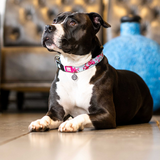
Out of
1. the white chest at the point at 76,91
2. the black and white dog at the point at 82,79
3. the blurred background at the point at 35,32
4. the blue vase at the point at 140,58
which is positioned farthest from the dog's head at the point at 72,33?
the blurred background at the point at 35,32

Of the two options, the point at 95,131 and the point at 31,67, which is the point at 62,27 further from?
the point at 31,67

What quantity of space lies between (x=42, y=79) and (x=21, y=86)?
235 millimetres

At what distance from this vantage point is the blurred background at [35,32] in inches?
129

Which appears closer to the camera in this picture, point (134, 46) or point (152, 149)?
point (152, 149)

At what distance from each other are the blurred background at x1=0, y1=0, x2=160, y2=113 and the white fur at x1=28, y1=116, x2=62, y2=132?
1.60 meters

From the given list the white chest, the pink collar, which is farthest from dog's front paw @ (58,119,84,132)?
the pink collar

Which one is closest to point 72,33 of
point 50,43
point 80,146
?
point 50,43

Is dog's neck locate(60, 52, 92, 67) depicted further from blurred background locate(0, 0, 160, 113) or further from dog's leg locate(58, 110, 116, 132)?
blurred background locate(0, 0, 160, 113)

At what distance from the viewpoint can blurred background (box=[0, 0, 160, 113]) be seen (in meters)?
3.27

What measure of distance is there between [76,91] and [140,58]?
1024 mm

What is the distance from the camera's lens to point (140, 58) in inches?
102

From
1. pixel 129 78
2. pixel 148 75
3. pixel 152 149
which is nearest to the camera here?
pixel 152 149

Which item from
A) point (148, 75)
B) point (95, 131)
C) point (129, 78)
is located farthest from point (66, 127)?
point (148, 75)

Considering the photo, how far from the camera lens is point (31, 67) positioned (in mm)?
3279
